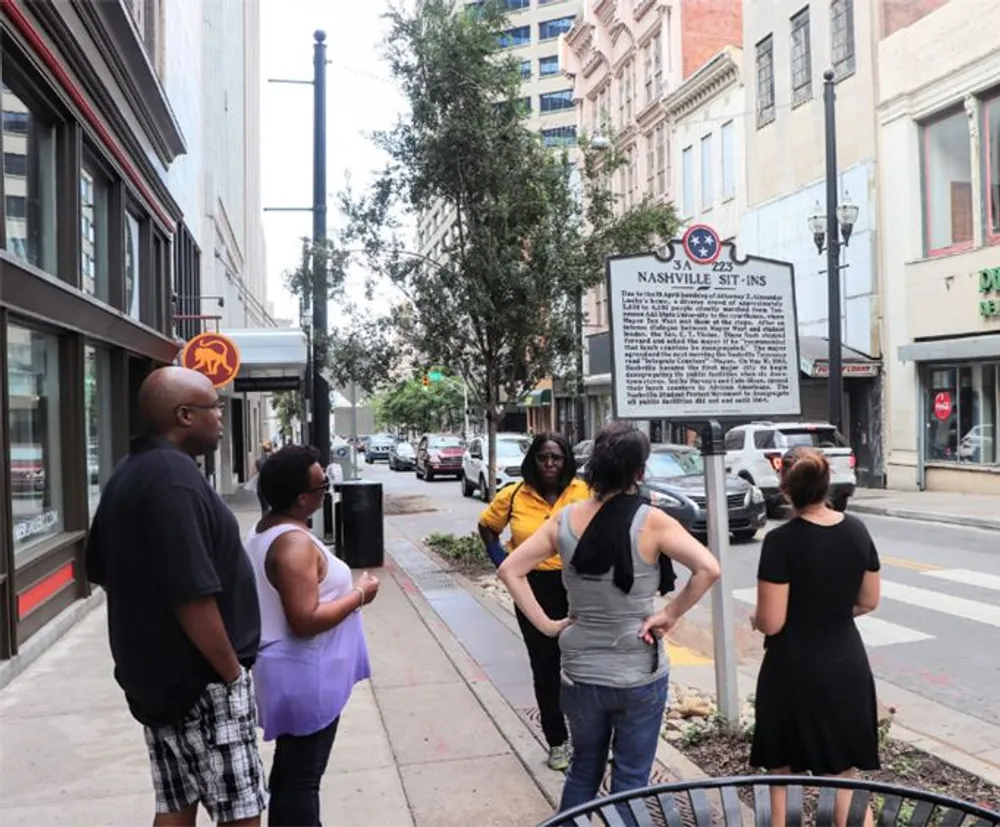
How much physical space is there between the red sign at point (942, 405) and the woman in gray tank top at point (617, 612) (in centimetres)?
1886

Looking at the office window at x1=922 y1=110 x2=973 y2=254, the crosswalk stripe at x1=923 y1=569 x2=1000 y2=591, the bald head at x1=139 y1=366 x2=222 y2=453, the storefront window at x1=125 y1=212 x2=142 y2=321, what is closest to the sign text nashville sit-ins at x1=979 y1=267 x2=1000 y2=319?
the office window at x1=922 y1=110 x2=973 y2=254

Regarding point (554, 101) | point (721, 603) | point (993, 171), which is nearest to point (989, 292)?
point (993, 171)

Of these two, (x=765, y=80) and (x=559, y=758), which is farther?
(x=765, y=80)

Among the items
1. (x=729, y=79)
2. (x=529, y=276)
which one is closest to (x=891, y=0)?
(x=729, y=79)

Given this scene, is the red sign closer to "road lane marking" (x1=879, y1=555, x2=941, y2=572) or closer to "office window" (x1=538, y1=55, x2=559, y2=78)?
"road lane marking" (x1=879, y1=555, x2=941, y2=572)

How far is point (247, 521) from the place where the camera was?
16.7 metres

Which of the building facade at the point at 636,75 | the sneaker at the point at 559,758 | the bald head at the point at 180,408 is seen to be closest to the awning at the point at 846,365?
the building facade at the point at 636,75

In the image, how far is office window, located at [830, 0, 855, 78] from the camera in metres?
22.4

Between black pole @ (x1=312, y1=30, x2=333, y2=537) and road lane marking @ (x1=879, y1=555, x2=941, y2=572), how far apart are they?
730 centimetres

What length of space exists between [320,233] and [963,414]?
47.9 feet

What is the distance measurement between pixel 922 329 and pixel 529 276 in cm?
1328

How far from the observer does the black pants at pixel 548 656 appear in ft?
14.0

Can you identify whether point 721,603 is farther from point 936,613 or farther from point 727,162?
→ point 727,162

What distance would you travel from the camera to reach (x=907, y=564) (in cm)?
1084
